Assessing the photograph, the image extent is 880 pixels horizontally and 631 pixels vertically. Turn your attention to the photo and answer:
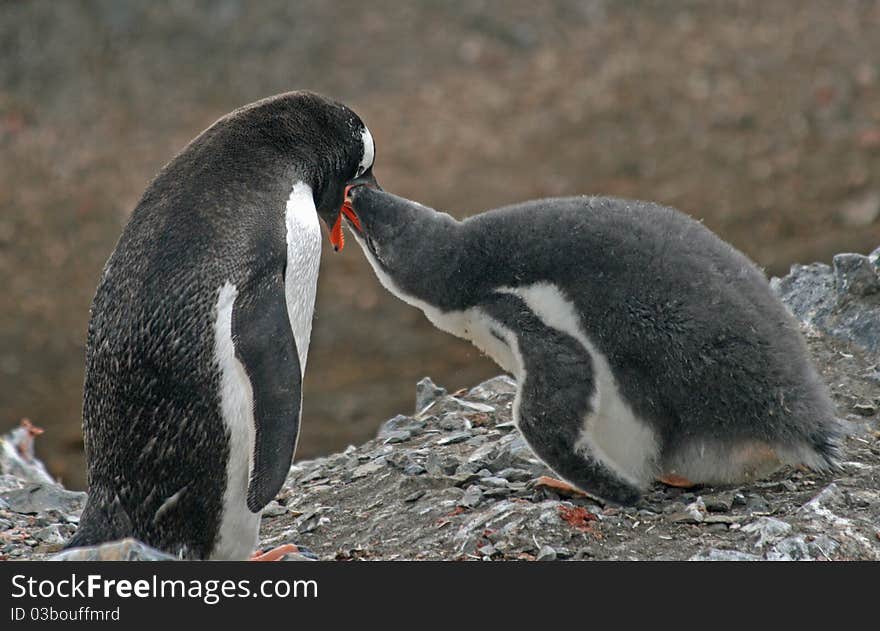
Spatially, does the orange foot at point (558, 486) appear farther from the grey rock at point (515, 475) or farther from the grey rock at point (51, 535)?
the grey rock at point (51, 535)

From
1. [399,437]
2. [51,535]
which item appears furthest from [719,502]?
[51,535]

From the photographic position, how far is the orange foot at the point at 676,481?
4848 millimetres

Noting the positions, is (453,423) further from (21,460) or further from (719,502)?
(21,460)

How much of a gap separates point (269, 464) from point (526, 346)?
103 cm

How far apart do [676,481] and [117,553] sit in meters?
2.08

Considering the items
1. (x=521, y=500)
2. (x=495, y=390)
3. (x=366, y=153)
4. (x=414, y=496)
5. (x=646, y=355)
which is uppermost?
(x=366, y=153)

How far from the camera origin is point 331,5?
55.2ft

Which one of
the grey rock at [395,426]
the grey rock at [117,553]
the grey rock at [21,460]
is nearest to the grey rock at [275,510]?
the grey rock at [395,426]

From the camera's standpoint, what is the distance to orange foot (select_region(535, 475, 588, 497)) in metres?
4.86

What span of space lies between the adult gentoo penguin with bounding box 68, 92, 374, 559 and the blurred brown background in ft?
22.4

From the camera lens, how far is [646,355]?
4.70 metres

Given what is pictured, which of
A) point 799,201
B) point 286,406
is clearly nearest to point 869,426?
point 286,406

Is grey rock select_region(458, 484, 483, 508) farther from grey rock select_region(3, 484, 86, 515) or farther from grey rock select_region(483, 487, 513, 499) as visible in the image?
grey rock select_region(3, 484, 86, 515)

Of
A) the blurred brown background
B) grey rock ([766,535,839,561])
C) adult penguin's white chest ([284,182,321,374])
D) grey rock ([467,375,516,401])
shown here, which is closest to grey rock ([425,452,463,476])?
adult penguin's white chest ([284,182,321,374])
